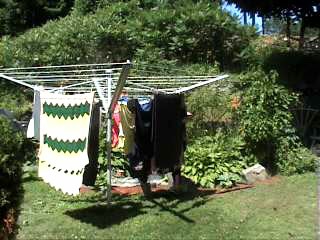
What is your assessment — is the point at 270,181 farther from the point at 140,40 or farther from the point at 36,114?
the point at 140,40

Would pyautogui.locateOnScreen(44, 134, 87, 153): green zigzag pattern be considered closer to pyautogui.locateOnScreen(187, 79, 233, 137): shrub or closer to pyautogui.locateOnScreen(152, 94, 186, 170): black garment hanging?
pyautogui.locateOnScreen(152, 94, 186, 170): black garment hanging

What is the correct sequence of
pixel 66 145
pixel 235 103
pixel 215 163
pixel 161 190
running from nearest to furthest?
pixel 66 145, pixel 161 190, pixel 215 163, pixel 235 103

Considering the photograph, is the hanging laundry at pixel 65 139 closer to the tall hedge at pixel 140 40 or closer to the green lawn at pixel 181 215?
the green lawn at pixel 181 215

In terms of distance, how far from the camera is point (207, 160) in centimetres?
943

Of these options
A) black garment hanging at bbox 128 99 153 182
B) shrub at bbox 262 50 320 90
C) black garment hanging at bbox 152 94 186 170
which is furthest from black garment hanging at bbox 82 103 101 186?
shrub at bbox 262 50 320 90

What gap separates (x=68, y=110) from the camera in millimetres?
7270

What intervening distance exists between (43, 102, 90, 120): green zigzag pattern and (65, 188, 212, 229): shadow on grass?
4.34ft

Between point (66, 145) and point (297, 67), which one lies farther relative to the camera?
point (297, 67)

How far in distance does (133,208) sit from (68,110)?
1.66m

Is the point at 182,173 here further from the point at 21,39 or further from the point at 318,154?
the point at 21,39

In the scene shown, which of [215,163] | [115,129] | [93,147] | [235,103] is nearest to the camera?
[93,147]

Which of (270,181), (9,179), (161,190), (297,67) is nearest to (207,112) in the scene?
(270,181)

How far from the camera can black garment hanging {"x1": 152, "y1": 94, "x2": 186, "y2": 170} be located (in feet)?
25.5

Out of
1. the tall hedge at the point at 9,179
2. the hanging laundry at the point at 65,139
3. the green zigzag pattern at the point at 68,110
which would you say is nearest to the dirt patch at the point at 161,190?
the hanging laundry at the point at 65,139
